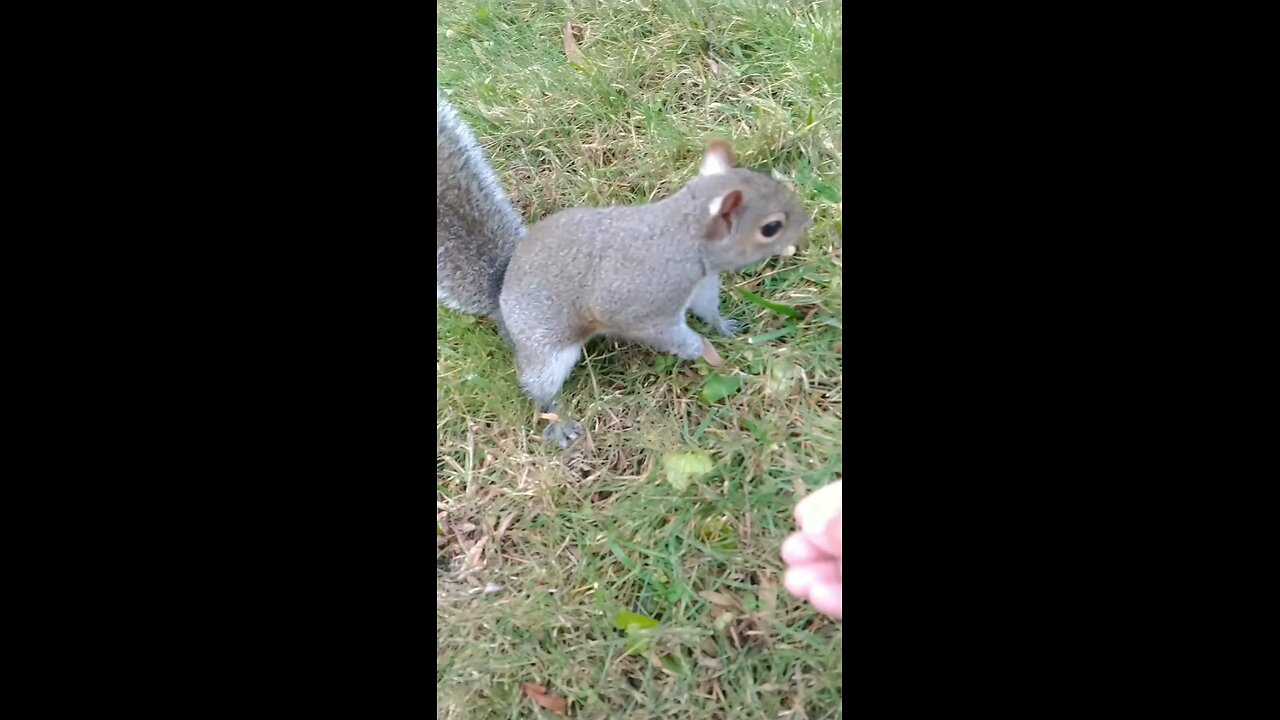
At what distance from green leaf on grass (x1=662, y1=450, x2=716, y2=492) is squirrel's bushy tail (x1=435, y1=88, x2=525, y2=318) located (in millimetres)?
627

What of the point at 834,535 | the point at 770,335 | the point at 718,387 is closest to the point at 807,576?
the point at 834,535

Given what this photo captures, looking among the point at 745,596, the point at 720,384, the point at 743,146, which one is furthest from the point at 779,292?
the point at 745,596

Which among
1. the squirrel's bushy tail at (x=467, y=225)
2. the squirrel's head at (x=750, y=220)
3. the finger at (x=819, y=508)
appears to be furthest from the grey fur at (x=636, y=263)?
the finger at (x=819, y=508)

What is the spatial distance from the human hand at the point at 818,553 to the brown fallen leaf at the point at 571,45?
1603 mm

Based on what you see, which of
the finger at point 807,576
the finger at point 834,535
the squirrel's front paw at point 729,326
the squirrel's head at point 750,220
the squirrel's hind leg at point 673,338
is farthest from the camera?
the squirrel's front paw at point 729,326

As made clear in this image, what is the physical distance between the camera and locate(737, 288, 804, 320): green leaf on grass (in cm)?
199

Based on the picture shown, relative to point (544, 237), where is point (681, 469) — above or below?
below

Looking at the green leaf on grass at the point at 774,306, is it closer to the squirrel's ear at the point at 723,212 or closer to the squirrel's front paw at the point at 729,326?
the squirrel's front paw at the point at 729,326

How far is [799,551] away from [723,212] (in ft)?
2.51

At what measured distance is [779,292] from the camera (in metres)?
2.04

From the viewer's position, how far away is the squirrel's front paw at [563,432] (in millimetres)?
1993

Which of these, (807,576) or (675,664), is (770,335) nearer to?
(807,576)

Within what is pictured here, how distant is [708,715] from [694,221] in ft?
3.54

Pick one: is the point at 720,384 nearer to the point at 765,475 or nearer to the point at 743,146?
the point at 765,475
